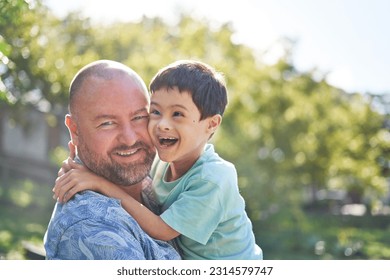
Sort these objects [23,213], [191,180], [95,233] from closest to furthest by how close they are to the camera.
→ [95,233]
[191,180]
[23,213]

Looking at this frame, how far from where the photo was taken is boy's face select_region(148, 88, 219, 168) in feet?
6.47

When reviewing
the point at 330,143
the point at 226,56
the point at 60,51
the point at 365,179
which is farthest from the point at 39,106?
the point at 365,179

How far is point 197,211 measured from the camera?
1.95 m

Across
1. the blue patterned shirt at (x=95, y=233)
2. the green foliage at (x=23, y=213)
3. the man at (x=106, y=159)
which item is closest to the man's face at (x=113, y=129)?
the man at (x=106, y=159)

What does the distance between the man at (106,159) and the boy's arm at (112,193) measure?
30 millimetres

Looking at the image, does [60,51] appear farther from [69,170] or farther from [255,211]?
[69,170]

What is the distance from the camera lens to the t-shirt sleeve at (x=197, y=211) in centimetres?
194

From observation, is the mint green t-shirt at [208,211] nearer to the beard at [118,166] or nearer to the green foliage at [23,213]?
the beard at [118,166]

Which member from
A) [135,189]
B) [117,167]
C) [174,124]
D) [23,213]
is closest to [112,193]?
[117,167]

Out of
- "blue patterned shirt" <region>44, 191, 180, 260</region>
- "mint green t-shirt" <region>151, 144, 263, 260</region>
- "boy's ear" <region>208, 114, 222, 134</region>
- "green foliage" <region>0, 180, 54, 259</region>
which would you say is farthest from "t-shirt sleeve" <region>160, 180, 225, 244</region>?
"green foliage" <region>0, 180, 54, 259</region>

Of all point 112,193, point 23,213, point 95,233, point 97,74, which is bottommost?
point 95,233

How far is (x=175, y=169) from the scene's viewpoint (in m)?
2.14

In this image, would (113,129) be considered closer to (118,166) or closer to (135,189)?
(118,166)

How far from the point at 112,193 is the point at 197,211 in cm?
27
